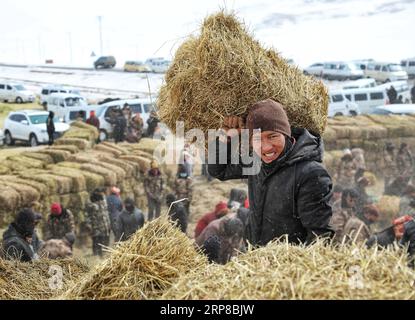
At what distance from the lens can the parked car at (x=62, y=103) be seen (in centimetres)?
1263

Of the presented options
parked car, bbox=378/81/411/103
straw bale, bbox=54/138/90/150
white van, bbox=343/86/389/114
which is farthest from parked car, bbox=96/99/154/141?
parked car, bbox=378/81/411/103

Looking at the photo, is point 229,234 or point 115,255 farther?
point 229,234

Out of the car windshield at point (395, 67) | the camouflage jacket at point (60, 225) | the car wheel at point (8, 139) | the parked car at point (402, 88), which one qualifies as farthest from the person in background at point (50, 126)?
the car windshield at point (395, 67)

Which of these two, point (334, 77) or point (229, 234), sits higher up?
point (334, 77)

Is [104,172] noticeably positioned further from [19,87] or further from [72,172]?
[19,87]

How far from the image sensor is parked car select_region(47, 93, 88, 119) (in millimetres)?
12633

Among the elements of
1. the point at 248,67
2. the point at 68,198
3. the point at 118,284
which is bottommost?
the point at 68,198

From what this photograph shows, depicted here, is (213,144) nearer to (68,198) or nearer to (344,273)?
(344,273)

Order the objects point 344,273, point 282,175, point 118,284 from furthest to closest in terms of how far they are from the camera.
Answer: point 282,175 < point 118,284 < point 344,273

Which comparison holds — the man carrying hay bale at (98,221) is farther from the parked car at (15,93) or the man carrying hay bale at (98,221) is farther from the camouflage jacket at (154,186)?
the parked car at (15,93)
